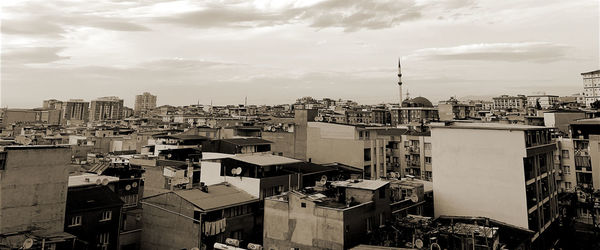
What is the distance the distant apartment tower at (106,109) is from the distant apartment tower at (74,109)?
10.8ft

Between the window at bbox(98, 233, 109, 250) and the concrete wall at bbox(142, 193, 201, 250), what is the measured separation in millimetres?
3016

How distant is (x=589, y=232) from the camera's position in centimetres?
3938

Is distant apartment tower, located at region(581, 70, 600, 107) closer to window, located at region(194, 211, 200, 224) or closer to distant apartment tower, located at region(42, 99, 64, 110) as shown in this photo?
window, located at region(194, 211, 200, 224)

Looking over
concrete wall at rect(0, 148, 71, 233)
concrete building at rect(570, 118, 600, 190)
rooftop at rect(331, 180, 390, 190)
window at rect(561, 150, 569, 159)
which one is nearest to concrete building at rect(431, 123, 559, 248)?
rooftop at rect(331, 180, 390, 190)

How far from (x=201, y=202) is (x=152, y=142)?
38.3 metres

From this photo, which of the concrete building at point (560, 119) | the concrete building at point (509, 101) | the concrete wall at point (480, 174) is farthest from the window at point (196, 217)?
the concrete building at point (509, 101)

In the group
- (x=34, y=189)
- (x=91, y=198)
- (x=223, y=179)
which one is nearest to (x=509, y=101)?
(x=223, y=179)

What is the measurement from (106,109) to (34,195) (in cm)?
14537

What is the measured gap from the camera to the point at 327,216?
2353cm

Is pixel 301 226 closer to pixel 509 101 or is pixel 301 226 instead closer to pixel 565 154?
pixel 565 154

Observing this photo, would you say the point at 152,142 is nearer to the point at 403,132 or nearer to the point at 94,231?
the point at 94,231

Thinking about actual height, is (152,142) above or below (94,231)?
above

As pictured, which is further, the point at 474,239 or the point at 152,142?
the point at 152,142

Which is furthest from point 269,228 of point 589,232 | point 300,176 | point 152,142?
point 152,142
